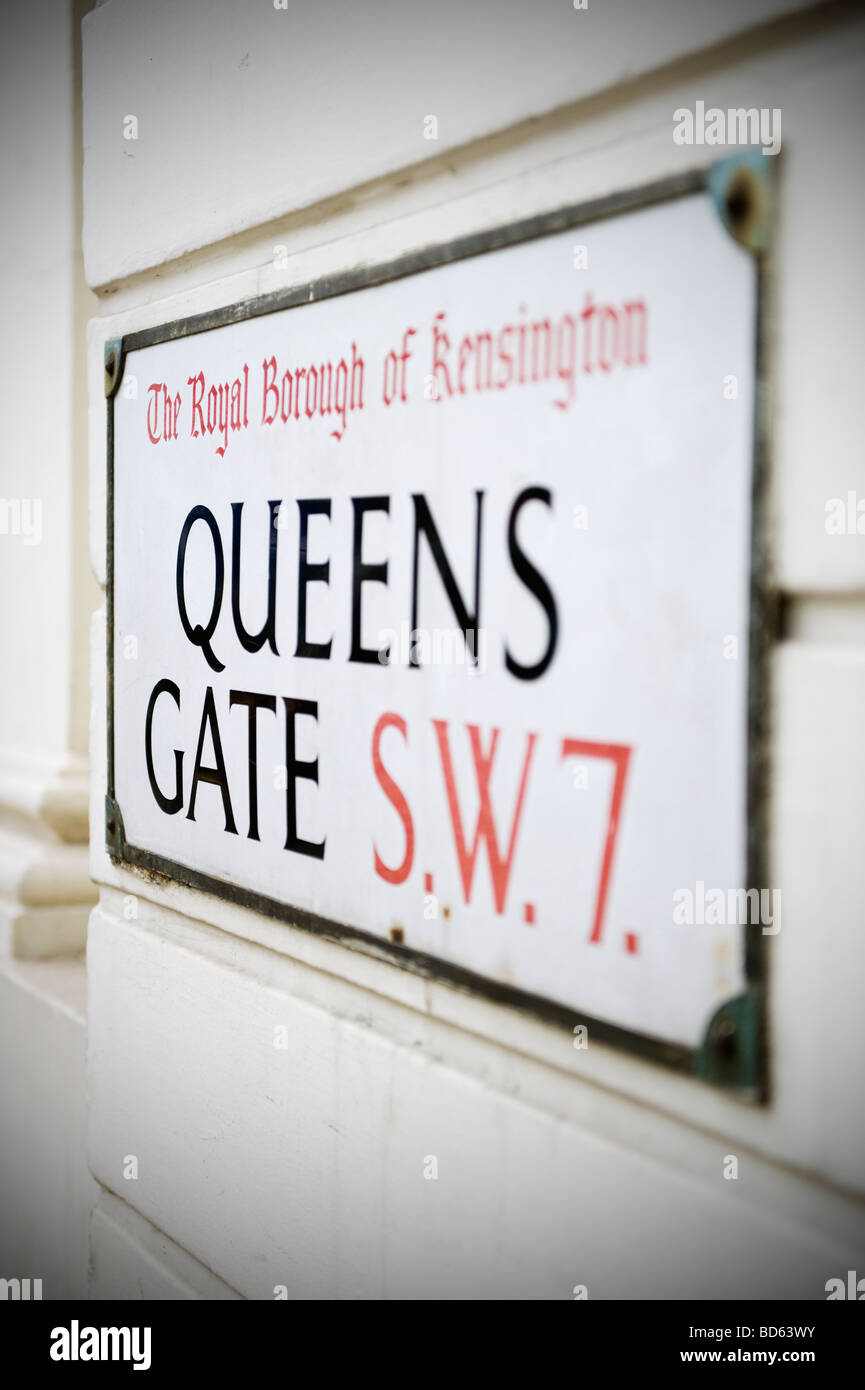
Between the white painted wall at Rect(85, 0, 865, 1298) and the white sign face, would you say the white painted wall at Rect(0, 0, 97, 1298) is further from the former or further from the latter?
the white sign face

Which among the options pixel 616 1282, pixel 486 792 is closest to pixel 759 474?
pixel 486 792

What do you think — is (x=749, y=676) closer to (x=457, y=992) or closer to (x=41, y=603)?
(x=457, y=992)

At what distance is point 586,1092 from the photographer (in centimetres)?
109

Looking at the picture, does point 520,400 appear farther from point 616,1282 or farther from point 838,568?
point 616,1282

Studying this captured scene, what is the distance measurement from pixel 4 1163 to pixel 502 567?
202 cm

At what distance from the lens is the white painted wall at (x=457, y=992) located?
89 cm

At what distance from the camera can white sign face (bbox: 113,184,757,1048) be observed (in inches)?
37.7

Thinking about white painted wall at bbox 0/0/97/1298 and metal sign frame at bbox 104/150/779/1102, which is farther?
white painted wall at bbox 0/0/97/1298

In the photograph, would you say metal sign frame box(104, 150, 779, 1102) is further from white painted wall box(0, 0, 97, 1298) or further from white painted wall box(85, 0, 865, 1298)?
white painted wall box(0, 0, 97, 1298)

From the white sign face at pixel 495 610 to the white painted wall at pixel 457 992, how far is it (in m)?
0.05

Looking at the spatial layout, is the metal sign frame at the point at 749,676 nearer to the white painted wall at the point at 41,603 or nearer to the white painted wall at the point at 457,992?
the white painted wall at the point at 457,992

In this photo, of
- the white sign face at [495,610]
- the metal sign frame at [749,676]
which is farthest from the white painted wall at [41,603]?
the metal sign frame at [749,676]

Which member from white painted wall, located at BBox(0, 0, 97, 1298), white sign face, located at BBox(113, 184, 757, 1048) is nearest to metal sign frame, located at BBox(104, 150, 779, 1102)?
white sign face, located at BBox(113, 184, 757, 1048)

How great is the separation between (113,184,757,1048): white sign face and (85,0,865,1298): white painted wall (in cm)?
5
